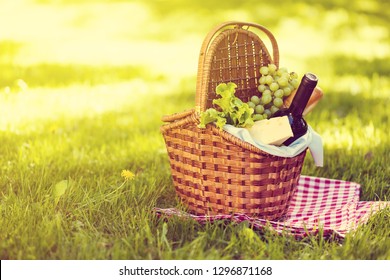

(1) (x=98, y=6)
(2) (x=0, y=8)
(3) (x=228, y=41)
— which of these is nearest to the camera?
(3) (x=228, y=41)

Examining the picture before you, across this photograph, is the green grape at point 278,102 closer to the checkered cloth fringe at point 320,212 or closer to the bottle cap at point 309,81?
the bottle cap at point 309,81

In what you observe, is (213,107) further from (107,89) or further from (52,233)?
(107,89)

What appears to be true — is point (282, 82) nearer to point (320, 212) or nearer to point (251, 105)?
point (251, 105)

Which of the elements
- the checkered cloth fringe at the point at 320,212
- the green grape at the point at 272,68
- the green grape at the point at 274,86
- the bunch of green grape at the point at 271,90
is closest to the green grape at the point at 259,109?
the bunch of green grape at the point at 271,90

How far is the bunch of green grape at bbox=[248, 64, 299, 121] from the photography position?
3.02 metres

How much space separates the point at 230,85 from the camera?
287 cm

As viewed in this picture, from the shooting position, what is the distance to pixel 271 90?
3066 mm

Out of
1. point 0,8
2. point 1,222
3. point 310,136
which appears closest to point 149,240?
point 1,222

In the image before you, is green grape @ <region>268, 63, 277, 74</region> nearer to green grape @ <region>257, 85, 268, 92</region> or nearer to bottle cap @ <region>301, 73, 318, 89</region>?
green grape @ <region>257, 85, 268, 92</region>

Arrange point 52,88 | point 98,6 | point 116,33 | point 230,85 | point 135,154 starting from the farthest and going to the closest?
point 98,6
point 116,33
point 52,88
point 135,154
point 230,85

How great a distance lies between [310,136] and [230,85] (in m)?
0.44

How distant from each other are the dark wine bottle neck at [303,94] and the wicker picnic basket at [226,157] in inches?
8.7

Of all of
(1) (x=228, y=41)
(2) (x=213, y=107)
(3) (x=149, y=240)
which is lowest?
(3) (x=149, y=240)

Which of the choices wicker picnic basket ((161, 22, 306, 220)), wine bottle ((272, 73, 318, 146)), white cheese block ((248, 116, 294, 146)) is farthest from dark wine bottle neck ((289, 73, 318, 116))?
wicker picnic basket ((161, 22, 306, 220))
